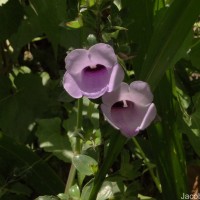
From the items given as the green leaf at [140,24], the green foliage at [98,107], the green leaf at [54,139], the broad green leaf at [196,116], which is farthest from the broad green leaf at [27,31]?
the broad green leaf at [196,116]

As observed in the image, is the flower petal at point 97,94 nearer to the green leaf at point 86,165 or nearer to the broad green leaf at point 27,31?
the green leaf at point 86,165

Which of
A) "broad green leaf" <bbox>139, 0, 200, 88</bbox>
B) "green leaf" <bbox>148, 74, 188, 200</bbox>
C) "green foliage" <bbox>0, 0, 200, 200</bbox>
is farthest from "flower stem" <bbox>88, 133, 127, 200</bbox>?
"green leaf" <bbox>148, 74, 188, 200</bbox>

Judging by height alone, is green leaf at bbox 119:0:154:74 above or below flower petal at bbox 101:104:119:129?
below

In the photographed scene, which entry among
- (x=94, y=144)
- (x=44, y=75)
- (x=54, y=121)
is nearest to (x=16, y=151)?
(x=54, y=121)

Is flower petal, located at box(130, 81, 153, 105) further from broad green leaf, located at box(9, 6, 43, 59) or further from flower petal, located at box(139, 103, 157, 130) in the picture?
broad green leaf, located at box(9, 6, 43, 59)

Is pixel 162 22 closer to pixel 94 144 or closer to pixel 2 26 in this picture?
pixel 94 144

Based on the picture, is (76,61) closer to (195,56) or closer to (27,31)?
(195,56)
